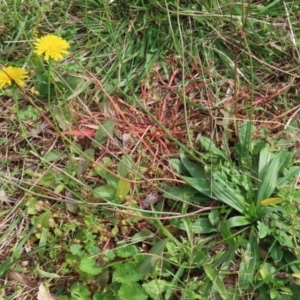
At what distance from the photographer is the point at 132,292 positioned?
5.16ft

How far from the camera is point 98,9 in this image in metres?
2.14

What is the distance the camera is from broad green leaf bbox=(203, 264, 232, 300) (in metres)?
1.61

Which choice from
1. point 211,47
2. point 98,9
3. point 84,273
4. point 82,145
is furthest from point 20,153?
point 211,47

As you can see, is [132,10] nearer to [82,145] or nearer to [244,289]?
[82,145]

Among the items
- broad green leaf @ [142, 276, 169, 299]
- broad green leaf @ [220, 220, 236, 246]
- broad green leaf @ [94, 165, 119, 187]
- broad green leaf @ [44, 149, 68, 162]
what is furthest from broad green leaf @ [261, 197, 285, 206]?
broad green leaf @ [44, 149, 68, 162]

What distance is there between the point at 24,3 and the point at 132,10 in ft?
1.37

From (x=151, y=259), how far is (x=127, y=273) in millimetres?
84

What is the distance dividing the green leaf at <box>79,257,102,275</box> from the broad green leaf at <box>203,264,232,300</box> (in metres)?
0.31

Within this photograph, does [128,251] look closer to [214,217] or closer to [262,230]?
[214,217]

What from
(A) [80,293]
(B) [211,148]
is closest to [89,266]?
(A) [80,293]

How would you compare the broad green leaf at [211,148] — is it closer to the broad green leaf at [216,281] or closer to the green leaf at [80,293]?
the broad green leaf at [216,281]

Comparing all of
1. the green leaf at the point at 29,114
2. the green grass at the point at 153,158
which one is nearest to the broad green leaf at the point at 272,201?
the green grass at the point at 153,158

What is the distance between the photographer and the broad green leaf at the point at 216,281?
5.27ft

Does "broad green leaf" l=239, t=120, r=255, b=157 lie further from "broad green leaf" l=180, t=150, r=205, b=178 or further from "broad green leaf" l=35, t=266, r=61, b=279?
"broad green leaf" l=35, t=266, r=61, b=279
